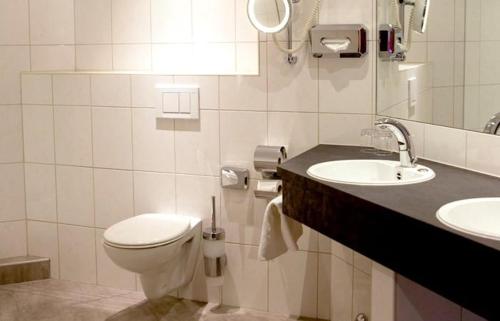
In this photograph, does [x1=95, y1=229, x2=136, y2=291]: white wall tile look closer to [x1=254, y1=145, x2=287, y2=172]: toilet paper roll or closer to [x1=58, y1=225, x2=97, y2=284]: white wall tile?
[x1=58, y1=225, x2=97, y2=284]: white wall tile

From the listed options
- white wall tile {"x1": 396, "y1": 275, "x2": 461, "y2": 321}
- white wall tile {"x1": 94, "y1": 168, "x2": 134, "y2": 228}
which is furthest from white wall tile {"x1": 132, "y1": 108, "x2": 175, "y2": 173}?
white wall tile {"x1": 396, "y1": 275, "x2": 461, "y2": 321}

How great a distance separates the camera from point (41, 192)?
330 cm

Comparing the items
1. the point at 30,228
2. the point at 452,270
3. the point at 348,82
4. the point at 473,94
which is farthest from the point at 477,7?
the point at 30,228

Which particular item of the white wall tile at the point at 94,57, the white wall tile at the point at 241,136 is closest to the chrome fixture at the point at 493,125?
the white wall tile at the point at 241,136

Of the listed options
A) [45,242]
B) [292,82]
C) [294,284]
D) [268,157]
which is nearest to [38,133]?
[45,242]

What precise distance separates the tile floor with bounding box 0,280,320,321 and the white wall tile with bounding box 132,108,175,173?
0.66 meters

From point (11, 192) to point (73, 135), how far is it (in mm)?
487

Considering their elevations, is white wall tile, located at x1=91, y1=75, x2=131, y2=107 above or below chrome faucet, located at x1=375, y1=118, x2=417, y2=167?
above

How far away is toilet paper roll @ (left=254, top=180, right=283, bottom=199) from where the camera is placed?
2729 millimetres

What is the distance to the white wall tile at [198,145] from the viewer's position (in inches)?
115

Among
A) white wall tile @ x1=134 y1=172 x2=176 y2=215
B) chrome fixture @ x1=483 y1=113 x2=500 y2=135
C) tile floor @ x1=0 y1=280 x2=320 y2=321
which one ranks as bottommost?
tile floor @ x1=0 y1=280 x2=320 y2=321

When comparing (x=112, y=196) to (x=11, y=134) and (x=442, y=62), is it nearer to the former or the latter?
(x=11, y=134)

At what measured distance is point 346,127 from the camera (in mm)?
2693

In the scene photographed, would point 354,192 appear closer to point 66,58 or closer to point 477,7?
point 477,7
